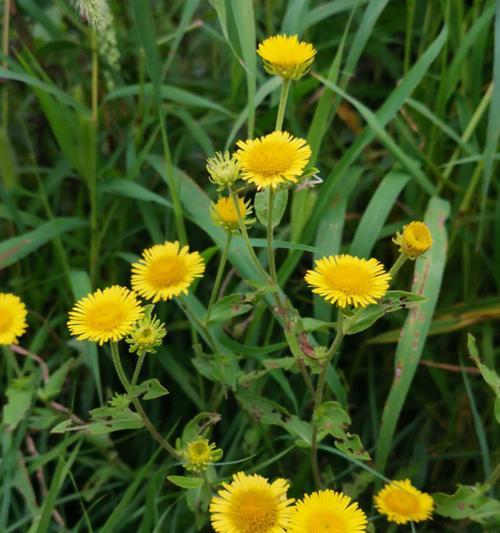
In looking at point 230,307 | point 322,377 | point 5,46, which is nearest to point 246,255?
point 230,307

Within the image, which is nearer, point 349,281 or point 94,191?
point 349,281

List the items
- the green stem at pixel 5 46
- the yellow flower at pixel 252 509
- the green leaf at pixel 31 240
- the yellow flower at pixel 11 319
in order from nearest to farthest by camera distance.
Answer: the yellow flower at pixel 252 509
the yellow flower at pixel 11 319
the green leaf at pixel 31 240
the green stem at pixel 5 46

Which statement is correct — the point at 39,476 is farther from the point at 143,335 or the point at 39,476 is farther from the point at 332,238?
the point at 332,238

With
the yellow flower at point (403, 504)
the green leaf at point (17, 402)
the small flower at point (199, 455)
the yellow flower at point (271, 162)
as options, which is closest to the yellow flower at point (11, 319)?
the green leaf at point (17, 402)

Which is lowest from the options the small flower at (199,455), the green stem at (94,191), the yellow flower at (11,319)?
the small flower at (199,455)

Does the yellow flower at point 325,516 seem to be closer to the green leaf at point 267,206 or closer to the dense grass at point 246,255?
the dense grass at point 246,255

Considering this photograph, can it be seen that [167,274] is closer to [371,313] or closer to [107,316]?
[107,316]

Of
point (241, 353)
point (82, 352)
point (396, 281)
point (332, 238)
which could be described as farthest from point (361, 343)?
point (82, 352)
